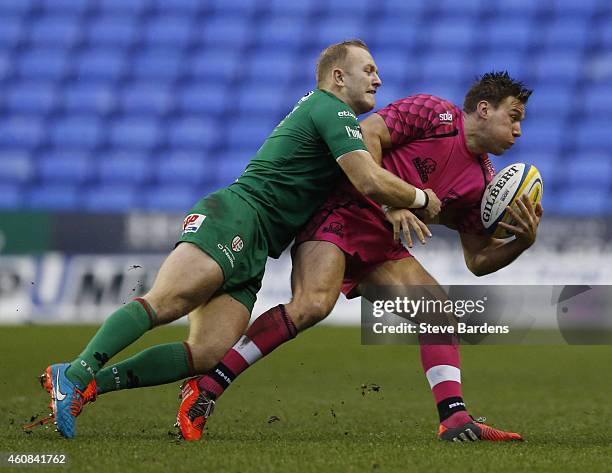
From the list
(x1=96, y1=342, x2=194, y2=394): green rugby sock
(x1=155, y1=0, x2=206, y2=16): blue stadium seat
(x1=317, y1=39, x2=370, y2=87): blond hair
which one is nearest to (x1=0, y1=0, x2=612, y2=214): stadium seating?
(x1=155, y1=0, x2=206, y2=16): blue stadium seat

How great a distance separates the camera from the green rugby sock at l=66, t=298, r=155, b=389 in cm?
441

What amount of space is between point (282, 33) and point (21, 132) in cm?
400

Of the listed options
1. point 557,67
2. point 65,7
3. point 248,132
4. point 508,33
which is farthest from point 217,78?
point 557,67

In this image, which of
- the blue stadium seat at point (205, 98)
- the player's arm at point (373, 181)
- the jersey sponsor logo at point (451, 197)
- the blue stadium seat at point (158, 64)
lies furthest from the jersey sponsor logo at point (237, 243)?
the blue stadium seat at point (158, 64)

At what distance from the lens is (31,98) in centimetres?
1583

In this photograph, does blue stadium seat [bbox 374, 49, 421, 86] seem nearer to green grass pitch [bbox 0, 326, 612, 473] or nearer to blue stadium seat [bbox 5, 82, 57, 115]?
blue stadium seat [bbox 5, 82, 57, 115]

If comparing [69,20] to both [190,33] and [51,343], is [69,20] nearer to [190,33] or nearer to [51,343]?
[190,33]

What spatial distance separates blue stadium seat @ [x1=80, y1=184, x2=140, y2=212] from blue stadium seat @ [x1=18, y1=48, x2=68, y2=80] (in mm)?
2523

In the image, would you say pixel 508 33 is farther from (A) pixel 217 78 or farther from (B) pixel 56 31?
(B) pixel 56 31

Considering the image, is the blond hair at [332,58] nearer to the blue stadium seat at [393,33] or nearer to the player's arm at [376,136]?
the player's arm at [376,136]

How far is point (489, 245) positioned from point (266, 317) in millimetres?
1186

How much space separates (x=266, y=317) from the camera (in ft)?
15.6

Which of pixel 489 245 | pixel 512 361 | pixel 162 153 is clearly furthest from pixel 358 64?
pixel 162 153

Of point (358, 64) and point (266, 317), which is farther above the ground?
point (358, 64)
